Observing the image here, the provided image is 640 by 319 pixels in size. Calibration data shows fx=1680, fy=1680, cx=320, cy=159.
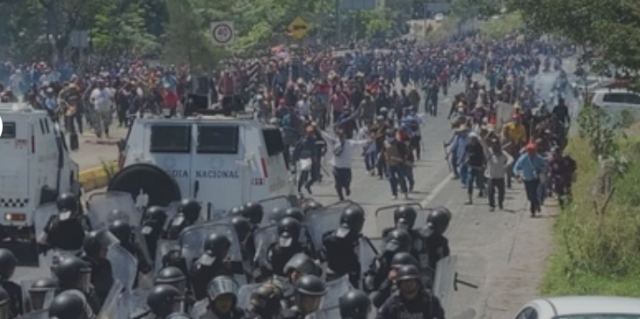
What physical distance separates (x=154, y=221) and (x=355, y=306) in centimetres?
561

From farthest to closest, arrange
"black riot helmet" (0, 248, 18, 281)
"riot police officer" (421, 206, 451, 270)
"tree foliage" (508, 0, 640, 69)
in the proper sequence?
"tree foliage" (508, 0, 640, 69), "riot police officer" (421, 206, 451, 270), "black riot helmet" (0, 248, 18, 281)

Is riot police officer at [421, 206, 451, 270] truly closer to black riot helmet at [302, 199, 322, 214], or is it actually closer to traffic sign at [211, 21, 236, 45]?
black riot helmet at [302, 199, 322, 214]

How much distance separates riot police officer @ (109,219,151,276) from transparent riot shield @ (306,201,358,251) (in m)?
1.63

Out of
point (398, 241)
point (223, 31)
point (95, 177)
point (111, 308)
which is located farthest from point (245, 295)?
point (223, 31)

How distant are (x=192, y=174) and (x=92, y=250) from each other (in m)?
6.74

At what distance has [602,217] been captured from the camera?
65.4 ft

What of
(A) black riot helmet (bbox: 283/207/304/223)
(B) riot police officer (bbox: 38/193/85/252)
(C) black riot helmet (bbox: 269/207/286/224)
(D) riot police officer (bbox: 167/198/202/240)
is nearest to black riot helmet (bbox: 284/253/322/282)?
(A) black riot helmet (bbox: 283/207/304/223)

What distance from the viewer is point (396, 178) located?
29750 mm

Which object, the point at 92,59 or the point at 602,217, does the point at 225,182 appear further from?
the point at 92,59

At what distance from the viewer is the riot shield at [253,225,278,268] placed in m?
14.7

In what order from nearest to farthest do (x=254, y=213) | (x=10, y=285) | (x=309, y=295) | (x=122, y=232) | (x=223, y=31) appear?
(x=309, y=295), (x=10, y=285), (x=122, y=232), (x=254, y=213), (x=223, y=31)

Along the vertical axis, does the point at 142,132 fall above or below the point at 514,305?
above

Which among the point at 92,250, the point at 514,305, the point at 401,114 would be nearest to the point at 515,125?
the point at 401,114

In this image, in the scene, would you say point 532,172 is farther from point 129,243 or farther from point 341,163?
point 129,243
